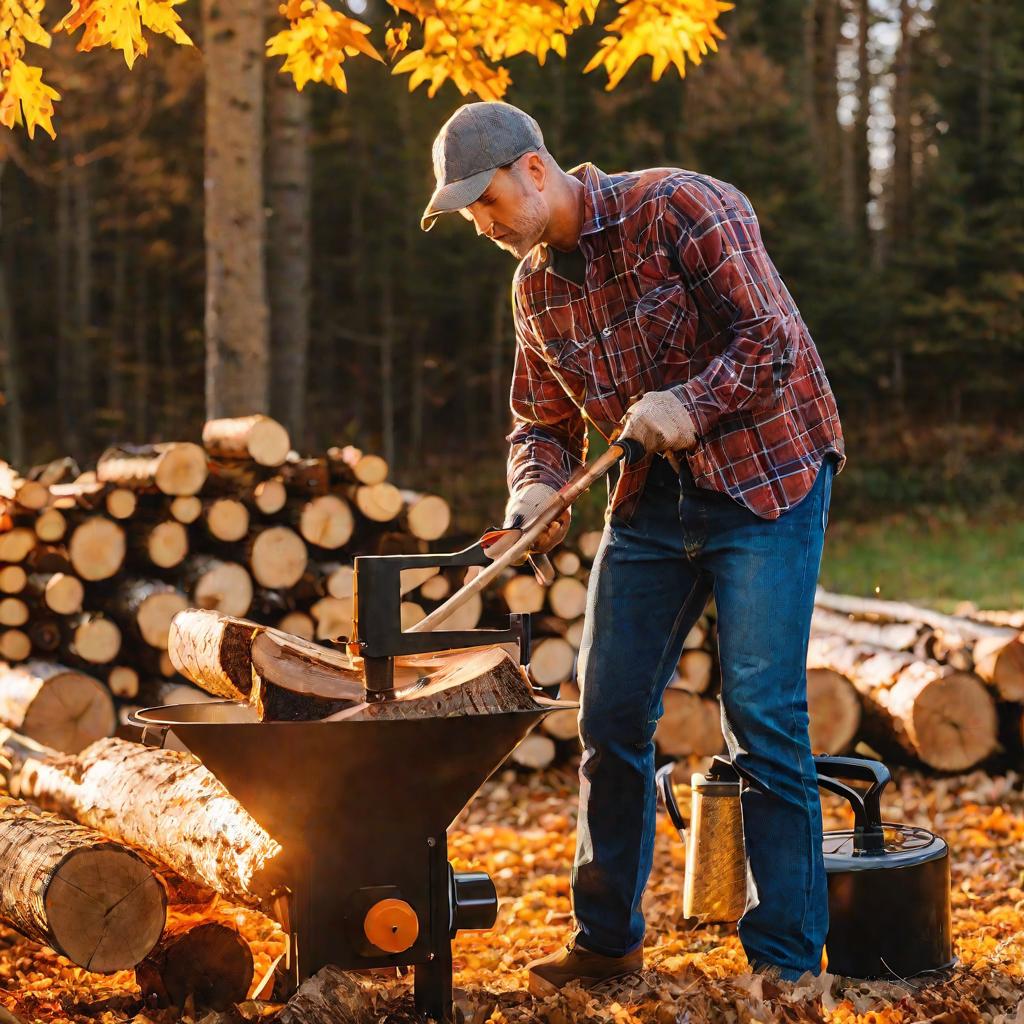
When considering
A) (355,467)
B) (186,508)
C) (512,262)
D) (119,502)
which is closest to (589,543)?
(355,467)

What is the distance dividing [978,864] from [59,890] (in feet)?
11.0

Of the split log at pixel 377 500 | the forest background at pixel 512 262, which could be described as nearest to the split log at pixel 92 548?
the split log at pixel 377 500

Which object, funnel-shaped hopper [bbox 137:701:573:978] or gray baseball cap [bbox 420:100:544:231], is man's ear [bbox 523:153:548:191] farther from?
funnel-shaped hopper [bbox 137:701:573:978]

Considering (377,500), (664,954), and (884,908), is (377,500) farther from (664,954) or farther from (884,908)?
(884,908)

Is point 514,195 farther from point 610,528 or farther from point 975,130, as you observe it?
point 975,130

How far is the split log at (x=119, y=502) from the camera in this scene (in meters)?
5.84

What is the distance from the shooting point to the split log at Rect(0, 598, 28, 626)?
5.81 meters

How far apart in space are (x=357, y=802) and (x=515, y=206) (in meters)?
1.38

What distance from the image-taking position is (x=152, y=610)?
578 cm

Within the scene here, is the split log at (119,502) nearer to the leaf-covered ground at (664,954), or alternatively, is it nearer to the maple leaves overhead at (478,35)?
the maple leaves overhead at (478,35)

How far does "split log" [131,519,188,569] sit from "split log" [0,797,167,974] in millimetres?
2743

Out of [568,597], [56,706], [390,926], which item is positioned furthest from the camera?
[568,597]

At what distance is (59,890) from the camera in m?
3.08

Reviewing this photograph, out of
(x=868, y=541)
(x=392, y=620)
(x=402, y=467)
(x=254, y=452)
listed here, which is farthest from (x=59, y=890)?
(x=402, y=467)
